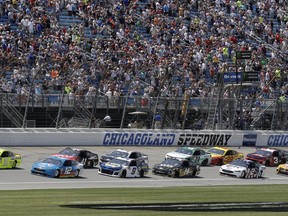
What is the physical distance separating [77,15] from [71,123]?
38.1 ft

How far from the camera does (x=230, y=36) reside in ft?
236

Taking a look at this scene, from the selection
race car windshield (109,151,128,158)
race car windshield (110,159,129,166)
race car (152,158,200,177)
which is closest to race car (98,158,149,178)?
race car windshield (110,159,129,166)

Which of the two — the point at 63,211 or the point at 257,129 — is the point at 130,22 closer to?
the point at 257,129

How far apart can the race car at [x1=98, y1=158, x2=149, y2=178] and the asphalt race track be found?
0.43 meters

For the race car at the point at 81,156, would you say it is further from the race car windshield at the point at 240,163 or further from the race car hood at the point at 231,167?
the race car windshield at the point at 240,163

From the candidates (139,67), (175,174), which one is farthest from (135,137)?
(175,174)

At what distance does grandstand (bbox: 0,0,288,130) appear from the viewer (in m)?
53.7

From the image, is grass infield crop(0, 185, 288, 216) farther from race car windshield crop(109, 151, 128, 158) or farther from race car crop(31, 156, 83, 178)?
race car windshield crop(109, 151, 128, 158)

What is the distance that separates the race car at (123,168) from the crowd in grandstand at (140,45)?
21.0 ft

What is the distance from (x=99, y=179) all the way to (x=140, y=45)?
67.8 ft

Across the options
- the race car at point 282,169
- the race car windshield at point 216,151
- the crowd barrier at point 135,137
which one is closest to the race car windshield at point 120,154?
the crowd barrier at point 135,137

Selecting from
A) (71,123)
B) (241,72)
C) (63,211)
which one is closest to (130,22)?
(241,72)

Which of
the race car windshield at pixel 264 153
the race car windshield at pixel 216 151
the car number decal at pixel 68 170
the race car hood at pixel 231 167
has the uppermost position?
the race car windshield at pixel 264 153

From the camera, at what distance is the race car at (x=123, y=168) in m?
47.4
